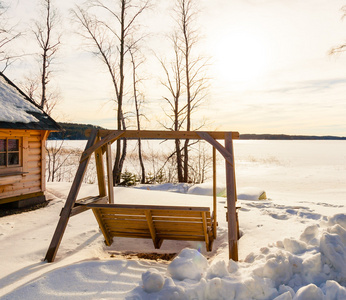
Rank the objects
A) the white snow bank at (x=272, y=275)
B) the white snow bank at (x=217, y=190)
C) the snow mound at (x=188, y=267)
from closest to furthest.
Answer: the white snow bank at (x=272, y=275), the snow mound at (x=188, y=267), the white snow bank at (x=217, y=190)

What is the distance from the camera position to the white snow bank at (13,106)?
8312 mm

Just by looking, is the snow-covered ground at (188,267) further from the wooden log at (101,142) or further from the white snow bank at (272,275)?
the wooden log at (101,142)

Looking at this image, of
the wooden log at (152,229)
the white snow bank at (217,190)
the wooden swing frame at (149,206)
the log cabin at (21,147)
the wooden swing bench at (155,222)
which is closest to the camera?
the wooden swing frame at (149,206)

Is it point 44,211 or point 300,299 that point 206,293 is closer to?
point 300,299

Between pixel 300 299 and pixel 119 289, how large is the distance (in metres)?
2.10

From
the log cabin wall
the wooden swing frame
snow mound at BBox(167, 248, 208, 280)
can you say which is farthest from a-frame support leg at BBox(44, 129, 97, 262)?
the log cabin wall

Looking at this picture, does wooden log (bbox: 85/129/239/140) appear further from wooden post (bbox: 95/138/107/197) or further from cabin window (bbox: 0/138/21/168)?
cabin window (bbox: 0/138/21/168)

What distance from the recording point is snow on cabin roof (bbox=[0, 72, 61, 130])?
821cm

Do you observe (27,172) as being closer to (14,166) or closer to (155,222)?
(14,166)

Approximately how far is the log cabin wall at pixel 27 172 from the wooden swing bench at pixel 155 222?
181 inches

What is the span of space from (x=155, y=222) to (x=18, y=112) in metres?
6.06

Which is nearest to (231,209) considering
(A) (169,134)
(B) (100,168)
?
(A) (169,134)

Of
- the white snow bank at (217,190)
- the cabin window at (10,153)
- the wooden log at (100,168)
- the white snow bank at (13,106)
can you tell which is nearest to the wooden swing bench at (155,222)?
the wooden log at (100,168)

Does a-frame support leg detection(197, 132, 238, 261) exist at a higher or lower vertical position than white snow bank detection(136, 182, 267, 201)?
higher
